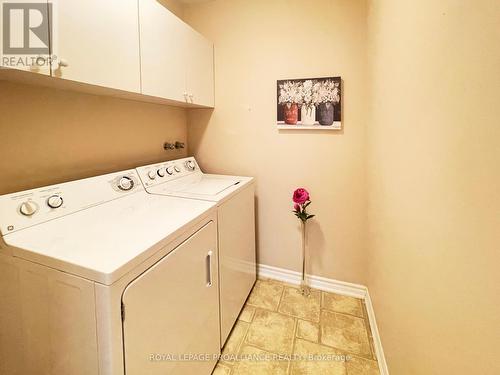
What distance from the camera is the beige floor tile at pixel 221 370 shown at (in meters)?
1.38

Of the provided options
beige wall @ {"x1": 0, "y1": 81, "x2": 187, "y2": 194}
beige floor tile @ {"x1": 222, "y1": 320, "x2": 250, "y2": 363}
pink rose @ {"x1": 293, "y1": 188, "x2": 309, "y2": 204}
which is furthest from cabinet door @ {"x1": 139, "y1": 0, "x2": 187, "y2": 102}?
beige floor tile @ {"x1": 222, "y1": 320, "x2": 250, "y2": 363}

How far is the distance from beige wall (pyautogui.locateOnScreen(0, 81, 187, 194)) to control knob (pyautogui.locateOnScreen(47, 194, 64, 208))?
20 centimetres

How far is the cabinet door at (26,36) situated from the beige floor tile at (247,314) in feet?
5.89

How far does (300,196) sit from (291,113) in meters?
0.68

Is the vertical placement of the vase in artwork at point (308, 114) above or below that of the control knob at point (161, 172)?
above

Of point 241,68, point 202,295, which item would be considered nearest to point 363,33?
point 241,68

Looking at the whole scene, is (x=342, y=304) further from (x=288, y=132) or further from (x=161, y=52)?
(x=161, y=52)

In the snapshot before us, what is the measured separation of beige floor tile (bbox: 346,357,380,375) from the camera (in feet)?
4.52

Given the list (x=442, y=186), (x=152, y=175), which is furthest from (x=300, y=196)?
(x=442, y=186)

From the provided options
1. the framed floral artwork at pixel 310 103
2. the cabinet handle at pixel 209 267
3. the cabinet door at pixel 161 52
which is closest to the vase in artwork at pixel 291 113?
the framed floral artwork at pixel 310 103

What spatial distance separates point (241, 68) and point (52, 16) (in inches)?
55.5

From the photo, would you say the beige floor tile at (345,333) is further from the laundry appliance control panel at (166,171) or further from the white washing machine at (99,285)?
the laundry appliance control panel at (166,171)

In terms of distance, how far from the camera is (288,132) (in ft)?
6.73

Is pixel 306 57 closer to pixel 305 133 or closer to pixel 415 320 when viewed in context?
pixel 305 133
